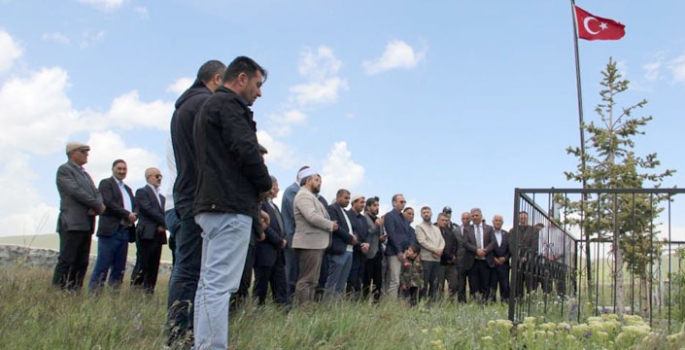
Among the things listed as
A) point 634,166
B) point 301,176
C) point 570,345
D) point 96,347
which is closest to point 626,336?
point 570,345

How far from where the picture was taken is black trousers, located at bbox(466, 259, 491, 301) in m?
11.4

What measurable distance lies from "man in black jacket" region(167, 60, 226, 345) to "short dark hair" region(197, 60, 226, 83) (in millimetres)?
435

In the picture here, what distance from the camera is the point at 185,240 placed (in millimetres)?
4230

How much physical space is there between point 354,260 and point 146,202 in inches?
126

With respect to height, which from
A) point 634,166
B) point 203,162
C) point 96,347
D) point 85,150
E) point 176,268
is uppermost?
point 634,166

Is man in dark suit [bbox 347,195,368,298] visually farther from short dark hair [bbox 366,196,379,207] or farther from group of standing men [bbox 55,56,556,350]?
short dark hair [bbox 366,196,379,207]

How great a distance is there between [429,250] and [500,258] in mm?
1575

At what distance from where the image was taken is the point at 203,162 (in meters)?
4.00

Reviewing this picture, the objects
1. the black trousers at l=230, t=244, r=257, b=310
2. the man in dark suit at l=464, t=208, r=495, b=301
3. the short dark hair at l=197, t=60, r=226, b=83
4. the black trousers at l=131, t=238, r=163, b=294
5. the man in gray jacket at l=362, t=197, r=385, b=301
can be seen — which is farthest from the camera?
the man in dark suit at l=464, t=208, r=495, b=301

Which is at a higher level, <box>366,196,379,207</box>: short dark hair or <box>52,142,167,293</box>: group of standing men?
<box>366,196,379,207</box>: short dark hair

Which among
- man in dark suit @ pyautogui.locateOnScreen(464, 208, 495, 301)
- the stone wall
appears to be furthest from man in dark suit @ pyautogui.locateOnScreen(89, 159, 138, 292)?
man in dark suit @ pyautogui.locateOnScreen(464, 208, 495, 301)

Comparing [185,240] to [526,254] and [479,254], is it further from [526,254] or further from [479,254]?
[479,254]

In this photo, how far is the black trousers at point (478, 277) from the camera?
11.4 meters

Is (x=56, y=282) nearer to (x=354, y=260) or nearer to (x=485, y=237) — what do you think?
(x=354, y=260)
